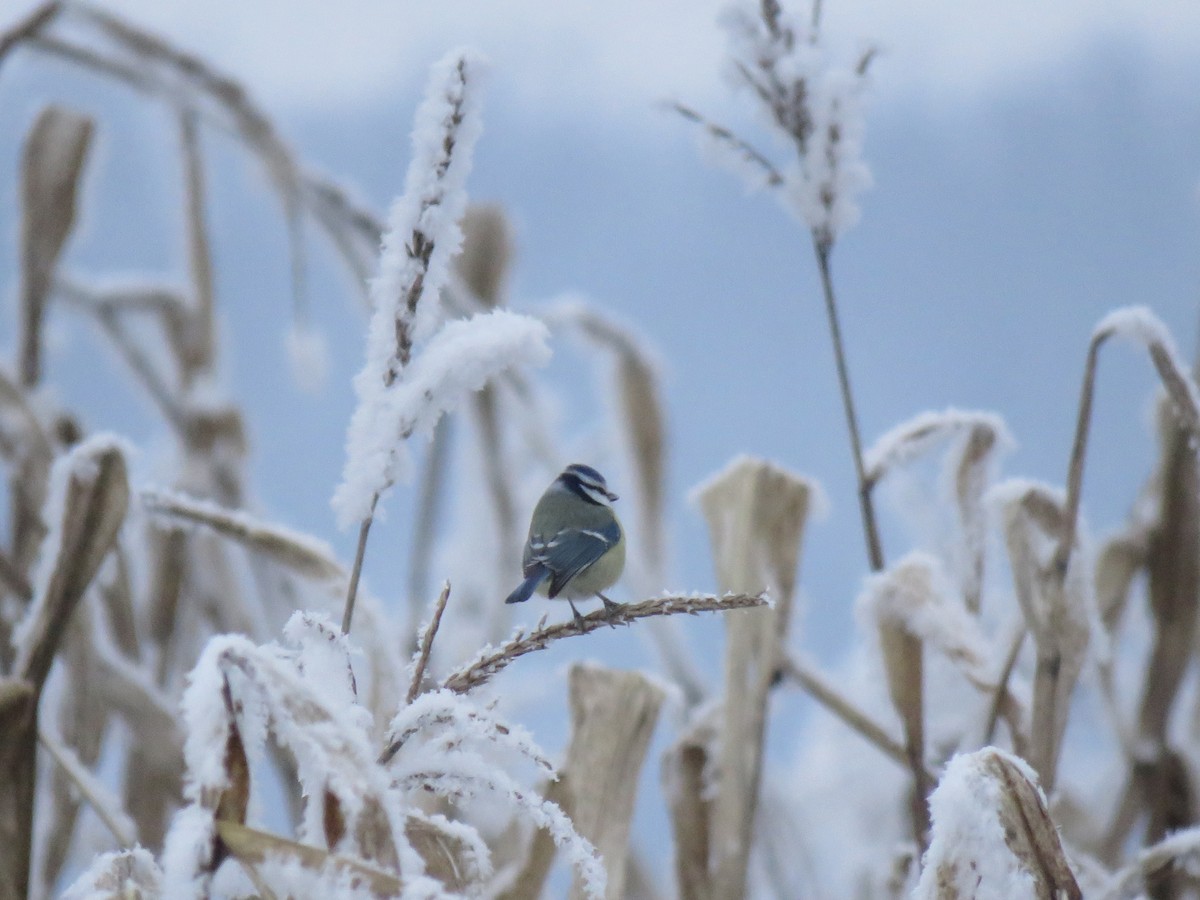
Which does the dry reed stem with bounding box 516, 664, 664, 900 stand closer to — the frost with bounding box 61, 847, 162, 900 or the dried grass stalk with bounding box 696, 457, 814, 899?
the dried grass stalk with bounding box 696, 457, 814, 899

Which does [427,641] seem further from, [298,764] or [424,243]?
[424,243]

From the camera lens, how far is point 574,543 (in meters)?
1.37

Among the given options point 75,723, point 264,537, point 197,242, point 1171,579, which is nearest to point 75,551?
point 264,537

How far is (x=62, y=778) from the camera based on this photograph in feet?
4.12

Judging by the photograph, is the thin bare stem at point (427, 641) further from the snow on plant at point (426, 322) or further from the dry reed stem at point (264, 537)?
the dry reed stem at point (264, 537)

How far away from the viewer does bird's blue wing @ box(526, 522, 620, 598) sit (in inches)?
Result: 52.8

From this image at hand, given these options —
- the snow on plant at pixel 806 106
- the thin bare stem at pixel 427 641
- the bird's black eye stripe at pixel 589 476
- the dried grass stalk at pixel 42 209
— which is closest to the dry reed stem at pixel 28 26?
the dried grass stalk at pixel 42 209

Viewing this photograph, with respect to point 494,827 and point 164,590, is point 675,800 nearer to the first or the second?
point 494,827

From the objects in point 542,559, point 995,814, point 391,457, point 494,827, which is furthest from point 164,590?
point 995,814

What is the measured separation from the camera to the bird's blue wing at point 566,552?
1.34m

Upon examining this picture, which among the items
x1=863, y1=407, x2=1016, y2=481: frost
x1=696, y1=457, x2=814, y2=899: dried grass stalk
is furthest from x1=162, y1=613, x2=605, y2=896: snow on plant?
x1=863, y1=407, x2=1016, y2=481: frost

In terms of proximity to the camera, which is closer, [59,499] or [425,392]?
[425,392]

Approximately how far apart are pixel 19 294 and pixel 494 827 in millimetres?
907

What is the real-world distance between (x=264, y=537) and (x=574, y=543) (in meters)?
0.38
